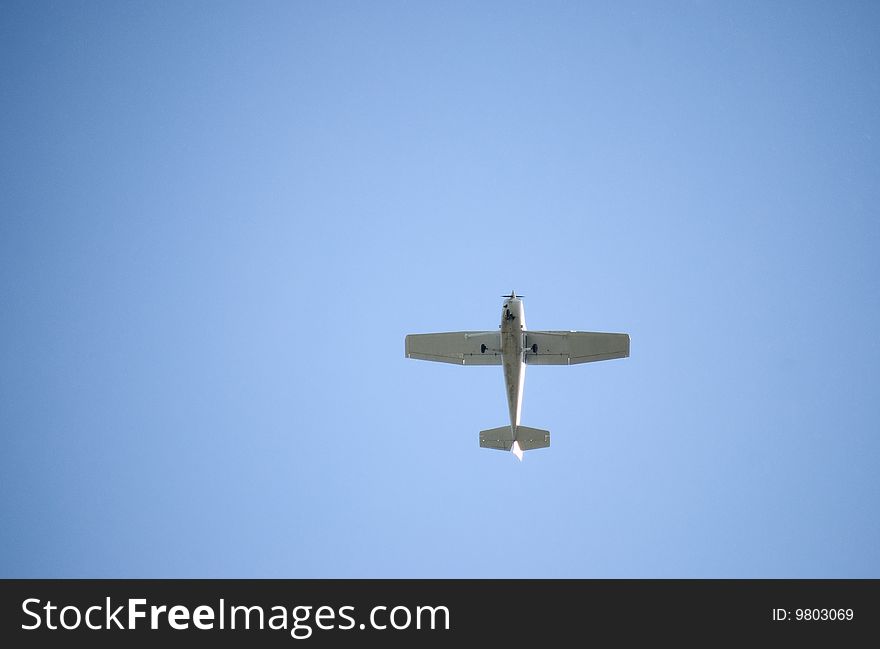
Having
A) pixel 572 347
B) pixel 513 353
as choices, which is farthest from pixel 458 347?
pixel 572 347

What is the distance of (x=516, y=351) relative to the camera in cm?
4194

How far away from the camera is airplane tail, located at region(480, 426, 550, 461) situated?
148 feet

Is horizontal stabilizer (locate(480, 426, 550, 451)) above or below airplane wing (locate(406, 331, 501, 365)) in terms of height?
below

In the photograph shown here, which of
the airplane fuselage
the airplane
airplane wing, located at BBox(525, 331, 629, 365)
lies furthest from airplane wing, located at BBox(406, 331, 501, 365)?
airplane wing, located at BBox(525, 331, 629, 365)

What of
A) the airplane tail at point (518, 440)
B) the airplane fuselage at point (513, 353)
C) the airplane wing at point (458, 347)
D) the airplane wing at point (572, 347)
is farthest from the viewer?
the airplane tail at point (518, 440)

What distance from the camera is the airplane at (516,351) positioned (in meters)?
42.4

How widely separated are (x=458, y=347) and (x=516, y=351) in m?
3.91

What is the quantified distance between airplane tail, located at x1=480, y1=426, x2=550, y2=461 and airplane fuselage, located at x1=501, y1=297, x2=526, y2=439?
0.37 metres

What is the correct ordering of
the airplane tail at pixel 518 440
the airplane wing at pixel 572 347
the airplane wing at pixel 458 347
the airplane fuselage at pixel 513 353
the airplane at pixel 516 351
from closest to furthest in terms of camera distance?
the airplane fuselage at pixel 513 353 → the airplane at pixel 516 351 → the airplane wing at pixel 572 347 → the airplane wing at pixel 458 347 → the airplane tail at pixel 518 440

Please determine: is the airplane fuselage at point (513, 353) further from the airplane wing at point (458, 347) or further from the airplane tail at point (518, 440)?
the airplane wing at point (458, 347)

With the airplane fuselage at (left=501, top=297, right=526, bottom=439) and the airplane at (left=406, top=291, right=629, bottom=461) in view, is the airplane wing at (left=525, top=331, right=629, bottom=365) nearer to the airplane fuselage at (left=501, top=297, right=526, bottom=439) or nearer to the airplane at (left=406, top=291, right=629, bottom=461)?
the airplane at (left=406, top=291, right=629, bottom=461)

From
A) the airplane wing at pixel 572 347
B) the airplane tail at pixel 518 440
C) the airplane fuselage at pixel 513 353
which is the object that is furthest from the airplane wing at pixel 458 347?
the airplane tail at pixel 518 440
